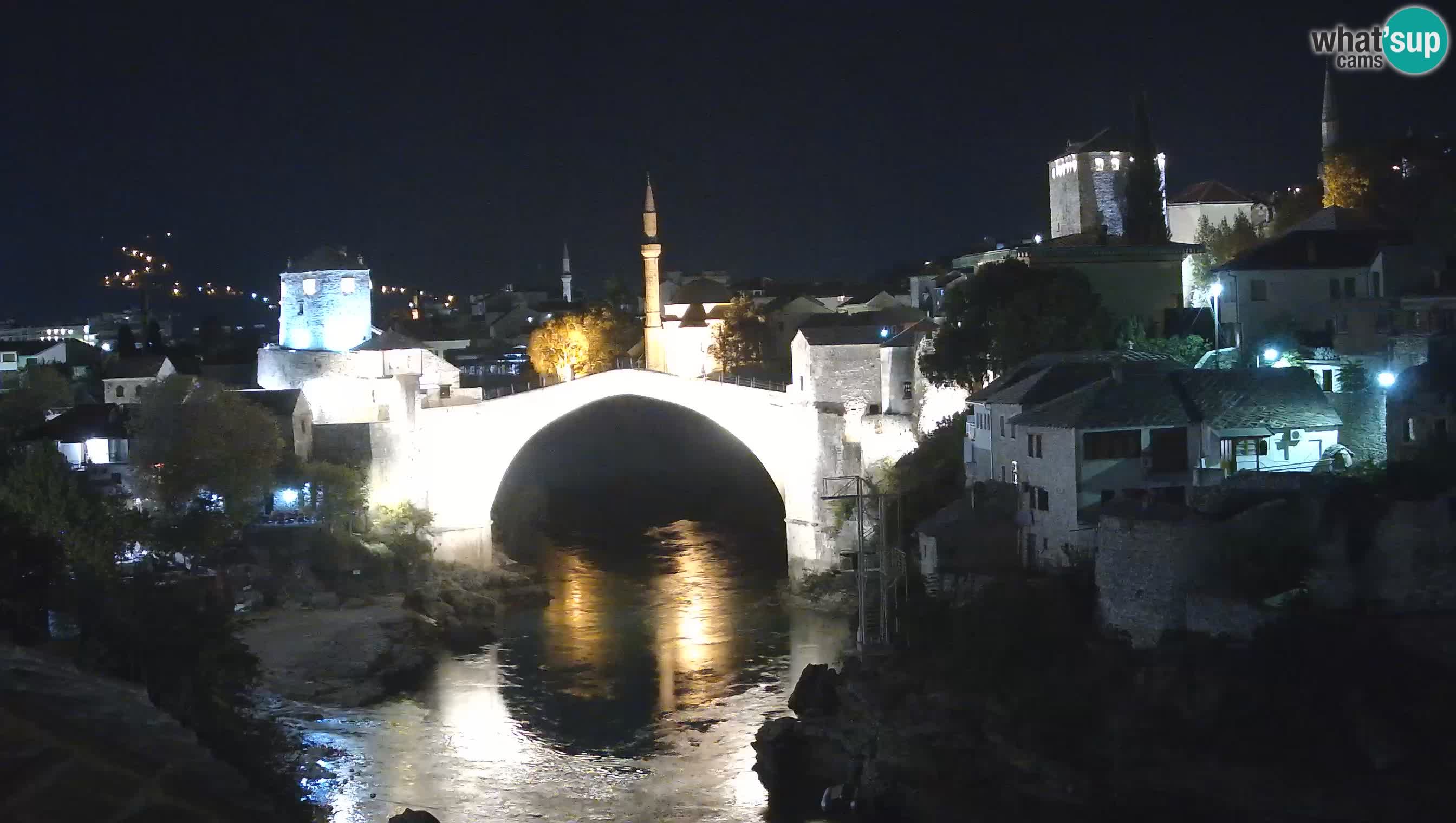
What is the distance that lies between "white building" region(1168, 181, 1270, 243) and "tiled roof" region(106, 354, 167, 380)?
18217mm

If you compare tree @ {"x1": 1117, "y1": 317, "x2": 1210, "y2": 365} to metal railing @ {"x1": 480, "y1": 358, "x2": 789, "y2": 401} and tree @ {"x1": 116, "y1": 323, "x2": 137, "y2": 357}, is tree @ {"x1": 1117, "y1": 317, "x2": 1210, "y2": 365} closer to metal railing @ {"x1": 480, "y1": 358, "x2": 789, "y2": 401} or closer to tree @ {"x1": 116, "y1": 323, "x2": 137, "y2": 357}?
metal railing @ {"x1": 480, "y1": 358, "x2": 789, "y2": 401}

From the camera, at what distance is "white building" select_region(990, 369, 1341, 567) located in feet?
50.1

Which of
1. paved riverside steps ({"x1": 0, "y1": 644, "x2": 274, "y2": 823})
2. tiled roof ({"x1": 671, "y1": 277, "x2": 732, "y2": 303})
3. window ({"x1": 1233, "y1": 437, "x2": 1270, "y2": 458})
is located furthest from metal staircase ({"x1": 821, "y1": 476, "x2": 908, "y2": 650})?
tiled roof ({"x1": 671, "y1": 277, "x2": 732, "y2": 303})

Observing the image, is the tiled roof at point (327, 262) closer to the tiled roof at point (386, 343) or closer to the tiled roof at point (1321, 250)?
the tiled roof at point (386, 343)

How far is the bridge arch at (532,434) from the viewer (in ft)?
77.5

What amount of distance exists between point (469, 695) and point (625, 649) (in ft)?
8.29

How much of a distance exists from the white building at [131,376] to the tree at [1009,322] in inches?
542

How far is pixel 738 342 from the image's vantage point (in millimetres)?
32250

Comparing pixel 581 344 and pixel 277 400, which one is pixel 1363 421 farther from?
pixel 581 344

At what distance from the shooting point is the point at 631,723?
16.6 meters

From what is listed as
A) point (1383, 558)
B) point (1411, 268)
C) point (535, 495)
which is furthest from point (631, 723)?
point (535, 495)

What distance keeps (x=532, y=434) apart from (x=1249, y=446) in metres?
14.4

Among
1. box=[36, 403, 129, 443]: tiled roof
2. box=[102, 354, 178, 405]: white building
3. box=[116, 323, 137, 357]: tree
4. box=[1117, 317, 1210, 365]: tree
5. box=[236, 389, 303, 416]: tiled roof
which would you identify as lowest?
box=[36, 403, 129, 443]: tiled roof

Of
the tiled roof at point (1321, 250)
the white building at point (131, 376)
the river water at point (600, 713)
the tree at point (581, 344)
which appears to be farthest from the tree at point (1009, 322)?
the tree at point (581, 344)
